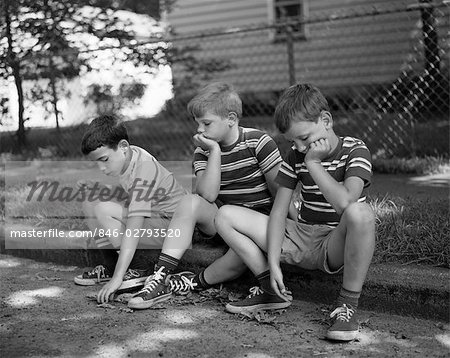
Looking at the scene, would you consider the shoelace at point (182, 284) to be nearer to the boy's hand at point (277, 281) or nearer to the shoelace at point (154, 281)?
the shoelace at point (154, 281)

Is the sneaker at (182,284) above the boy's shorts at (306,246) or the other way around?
the other way around

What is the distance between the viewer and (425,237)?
10.7 feet

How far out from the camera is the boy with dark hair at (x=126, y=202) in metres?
3.55

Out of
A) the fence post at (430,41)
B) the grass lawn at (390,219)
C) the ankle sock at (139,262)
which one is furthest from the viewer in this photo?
Result: the fence post at (430,41)

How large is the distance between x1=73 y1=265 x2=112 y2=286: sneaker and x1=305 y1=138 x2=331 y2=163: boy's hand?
1457 millimetres

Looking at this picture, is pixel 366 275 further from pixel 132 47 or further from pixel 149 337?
pixel 132 47

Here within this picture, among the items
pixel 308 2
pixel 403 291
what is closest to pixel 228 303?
pixel 403 291

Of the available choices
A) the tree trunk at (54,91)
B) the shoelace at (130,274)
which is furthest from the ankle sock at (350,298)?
the tree trunk at (54,91)

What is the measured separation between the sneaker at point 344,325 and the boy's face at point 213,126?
1.11 metres

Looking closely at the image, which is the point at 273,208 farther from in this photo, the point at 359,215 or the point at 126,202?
the point at 126,202

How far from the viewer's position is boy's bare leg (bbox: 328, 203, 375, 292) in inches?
107

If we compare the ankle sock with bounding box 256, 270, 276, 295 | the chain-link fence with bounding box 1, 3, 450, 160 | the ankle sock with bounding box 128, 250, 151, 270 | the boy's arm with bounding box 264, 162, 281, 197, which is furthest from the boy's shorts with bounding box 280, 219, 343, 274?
the chain-link fence with bounding box 1, 3, 450, 160

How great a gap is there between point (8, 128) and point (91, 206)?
440cm

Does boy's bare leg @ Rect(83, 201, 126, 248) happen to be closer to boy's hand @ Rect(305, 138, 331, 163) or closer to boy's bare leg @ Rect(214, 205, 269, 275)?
boy's bare leg @ Rect(214, 205, 269, 275)
